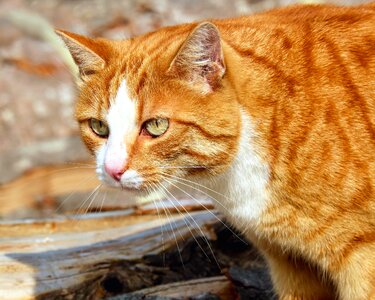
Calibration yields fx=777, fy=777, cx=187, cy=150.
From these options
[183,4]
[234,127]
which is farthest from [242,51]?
[183,4]

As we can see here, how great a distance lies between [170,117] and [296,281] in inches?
42.1

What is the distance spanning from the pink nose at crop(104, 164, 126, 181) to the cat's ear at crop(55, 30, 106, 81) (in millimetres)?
473

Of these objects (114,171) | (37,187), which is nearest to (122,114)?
(114,171)

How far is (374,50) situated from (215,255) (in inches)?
54.9

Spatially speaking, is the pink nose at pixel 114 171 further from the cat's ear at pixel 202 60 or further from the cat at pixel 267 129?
the cat's ear at pixel 202 60

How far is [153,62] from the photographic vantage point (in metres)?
3.04

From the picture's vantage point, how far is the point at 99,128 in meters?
3.12

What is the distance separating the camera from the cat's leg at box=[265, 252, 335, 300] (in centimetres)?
347

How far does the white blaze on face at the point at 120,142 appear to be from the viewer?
2908 mm

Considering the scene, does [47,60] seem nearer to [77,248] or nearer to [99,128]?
[77,248]

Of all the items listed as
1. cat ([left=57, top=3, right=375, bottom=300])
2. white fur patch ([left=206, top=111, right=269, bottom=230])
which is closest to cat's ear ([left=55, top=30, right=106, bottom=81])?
cat ([left=57, top=3, right=375, bottom=300])

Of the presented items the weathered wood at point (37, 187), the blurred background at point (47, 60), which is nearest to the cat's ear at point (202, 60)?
the weathered wood at point (37, 187)

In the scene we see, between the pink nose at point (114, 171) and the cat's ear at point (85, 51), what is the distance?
0.47 metres

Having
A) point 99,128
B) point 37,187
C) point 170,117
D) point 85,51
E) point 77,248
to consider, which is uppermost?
point 85,51
